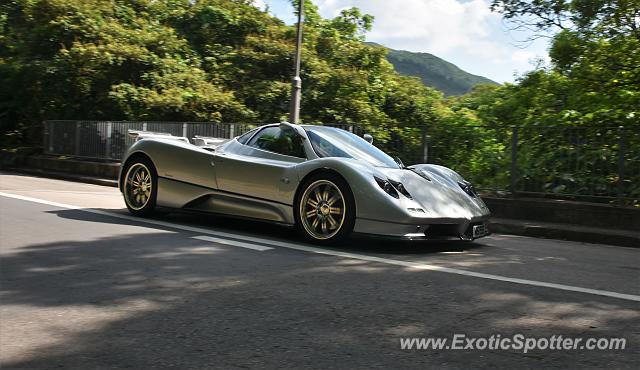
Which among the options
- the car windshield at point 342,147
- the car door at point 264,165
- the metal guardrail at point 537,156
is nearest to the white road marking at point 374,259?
the car door at point 264,165

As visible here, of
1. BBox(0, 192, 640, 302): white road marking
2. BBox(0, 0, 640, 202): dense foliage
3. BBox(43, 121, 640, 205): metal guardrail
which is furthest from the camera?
BBox(0, 0, 640, 202): dense foliage

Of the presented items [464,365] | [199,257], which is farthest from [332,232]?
[464,365]

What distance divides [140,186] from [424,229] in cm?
371

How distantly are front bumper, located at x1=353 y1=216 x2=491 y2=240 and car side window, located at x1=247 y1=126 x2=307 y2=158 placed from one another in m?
1.19

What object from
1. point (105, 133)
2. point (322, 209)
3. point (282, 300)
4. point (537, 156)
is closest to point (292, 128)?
point (322, 209)

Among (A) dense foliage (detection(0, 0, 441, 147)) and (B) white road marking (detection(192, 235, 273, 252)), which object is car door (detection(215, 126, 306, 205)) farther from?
(A) dense foliage (detection(0, 0, 441, 147))

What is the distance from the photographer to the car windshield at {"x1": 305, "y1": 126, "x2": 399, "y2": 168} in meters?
6.62

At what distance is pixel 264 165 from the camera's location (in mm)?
6695

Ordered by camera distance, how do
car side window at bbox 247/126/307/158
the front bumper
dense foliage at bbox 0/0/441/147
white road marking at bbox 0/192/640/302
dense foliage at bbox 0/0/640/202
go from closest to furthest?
white road marking at bbox 0/192/640/302 < the front bumper < car side window at bbox 247/126/307/158 < dense foliage at bbox 0/0/640/202 < dense foliage at bbox 0/0/441/147

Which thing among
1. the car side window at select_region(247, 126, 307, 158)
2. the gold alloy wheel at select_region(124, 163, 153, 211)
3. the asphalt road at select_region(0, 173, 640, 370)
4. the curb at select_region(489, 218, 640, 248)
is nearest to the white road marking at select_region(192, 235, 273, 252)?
the asphalt road at select_region(0, 173, 640, 370)

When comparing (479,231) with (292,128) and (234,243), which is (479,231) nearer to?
(292,128)

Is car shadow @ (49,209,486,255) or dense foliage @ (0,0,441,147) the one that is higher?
dense foliage @ (0,0,441,147)

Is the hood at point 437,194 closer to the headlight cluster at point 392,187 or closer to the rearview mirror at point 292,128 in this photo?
the headlight cluster at point 392,187

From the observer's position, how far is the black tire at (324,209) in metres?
6.00
